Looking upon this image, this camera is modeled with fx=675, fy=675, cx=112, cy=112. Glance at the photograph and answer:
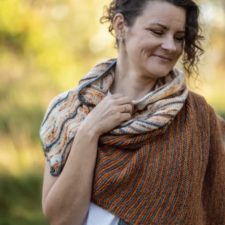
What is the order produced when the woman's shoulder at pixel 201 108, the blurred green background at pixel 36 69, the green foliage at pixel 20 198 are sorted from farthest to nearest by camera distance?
the blurred green background at pixel 36 69
the green foliage at pixel 20 198
the woman's shoulder at pixel 201 108

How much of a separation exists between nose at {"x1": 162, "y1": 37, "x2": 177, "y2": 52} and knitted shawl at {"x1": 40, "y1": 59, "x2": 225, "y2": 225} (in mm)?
150

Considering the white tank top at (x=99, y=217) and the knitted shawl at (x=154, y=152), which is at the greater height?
the knitted shawl at (x=154, y=152)

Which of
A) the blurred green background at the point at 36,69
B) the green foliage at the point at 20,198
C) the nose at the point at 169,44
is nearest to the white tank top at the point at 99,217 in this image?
the nose at the point at 169,44

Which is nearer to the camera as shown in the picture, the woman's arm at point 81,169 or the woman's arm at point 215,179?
the woman's arm at point 81,169

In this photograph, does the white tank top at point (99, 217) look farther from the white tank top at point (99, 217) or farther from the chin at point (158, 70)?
the chin at point (158, 70)

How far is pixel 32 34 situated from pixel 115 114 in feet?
17.1

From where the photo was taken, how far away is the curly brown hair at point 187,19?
2525 millimetres

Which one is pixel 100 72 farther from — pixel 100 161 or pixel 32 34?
pixel 32 34

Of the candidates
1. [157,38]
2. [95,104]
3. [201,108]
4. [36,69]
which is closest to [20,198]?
[36,69]

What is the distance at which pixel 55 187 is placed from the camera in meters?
2.53

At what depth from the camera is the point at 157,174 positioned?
2.46 metres

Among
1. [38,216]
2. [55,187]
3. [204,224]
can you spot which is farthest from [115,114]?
[38,216]

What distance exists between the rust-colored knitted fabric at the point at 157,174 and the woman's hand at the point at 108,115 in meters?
0.05

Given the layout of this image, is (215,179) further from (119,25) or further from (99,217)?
(119,25)
